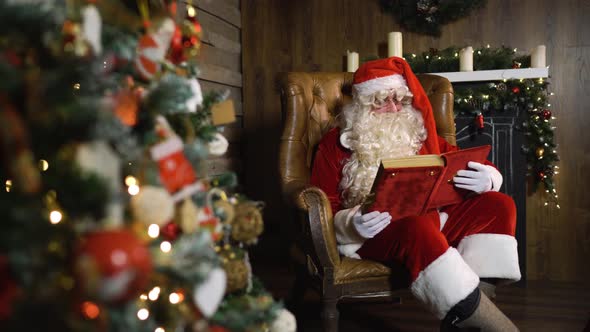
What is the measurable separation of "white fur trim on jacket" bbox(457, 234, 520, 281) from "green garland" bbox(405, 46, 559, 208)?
1.28m

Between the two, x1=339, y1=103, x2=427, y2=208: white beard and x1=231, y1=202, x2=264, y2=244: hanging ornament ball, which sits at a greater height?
x1=339, y1=103, x2=427, y2=208: white beard

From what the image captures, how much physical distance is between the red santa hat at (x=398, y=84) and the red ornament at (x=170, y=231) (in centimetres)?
141

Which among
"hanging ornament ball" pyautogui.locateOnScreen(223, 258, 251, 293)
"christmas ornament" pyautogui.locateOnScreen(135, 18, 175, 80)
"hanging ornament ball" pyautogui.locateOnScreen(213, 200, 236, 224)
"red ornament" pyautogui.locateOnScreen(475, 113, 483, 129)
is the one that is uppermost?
"christmas ornament" pyautogui.locateOnScreen(135, 18, 175, 80)

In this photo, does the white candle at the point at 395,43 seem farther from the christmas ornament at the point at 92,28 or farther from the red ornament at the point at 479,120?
the christmas ornament at the point at 92,28

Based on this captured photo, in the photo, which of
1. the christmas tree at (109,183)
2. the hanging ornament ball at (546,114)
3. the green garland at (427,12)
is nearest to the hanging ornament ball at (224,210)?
the christmas tree at (109,183)

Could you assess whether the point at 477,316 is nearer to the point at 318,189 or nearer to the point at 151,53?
the point at 318,189

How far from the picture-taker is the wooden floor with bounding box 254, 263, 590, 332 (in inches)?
94.3

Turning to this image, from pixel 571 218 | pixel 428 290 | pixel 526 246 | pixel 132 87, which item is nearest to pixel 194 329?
pixel 132 87

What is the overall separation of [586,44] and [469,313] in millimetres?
2212

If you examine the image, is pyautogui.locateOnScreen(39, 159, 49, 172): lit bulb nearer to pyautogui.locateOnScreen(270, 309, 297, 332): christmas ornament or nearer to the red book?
pyautogui.locateOnScreen(270, 309, 297, 332): christmas ornament

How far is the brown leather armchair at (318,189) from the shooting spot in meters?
1.90

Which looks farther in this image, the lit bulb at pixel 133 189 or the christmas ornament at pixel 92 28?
the lit bulb at pixel 133 189

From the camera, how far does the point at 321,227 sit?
188cm

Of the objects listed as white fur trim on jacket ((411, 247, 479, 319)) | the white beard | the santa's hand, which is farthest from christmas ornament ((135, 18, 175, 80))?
the white beard
